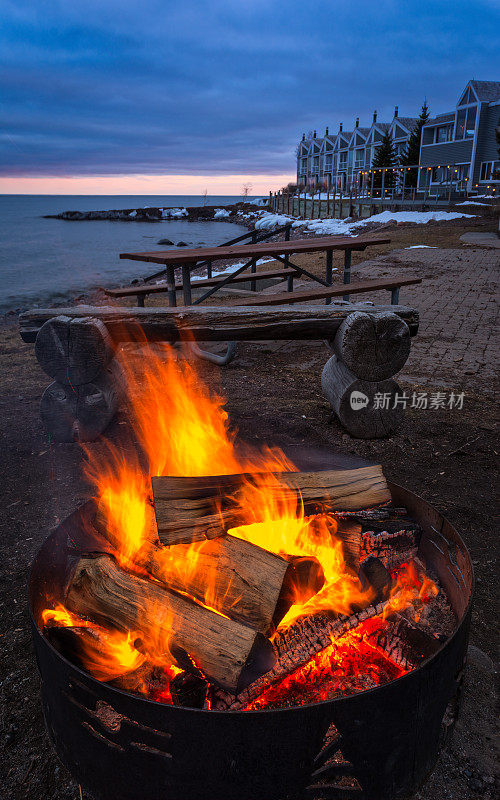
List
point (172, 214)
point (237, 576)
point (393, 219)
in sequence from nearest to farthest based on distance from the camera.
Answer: point (237, 576) < point (393, 219) < point (172, 214)

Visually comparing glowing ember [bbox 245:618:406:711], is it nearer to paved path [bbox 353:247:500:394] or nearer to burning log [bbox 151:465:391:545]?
burning log [bbox 151:465:391:545]

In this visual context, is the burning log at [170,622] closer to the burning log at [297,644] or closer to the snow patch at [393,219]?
the burning log at [297,644]

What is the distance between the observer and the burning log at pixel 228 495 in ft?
7.47

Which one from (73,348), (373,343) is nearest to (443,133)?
(373,343)

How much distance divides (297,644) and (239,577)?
0.34 metres

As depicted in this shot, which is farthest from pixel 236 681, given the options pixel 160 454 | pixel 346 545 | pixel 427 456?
pixel 427 456

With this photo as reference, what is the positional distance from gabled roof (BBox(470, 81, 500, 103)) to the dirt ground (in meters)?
40.2

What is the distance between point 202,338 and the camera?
15.3 ft

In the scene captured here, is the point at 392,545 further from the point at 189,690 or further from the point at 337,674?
the point at 189,690

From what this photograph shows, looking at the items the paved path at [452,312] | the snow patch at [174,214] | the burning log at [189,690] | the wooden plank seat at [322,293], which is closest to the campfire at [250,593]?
the burning log at [189,690]

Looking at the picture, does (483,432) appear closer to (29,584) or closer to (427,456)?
(427,456)

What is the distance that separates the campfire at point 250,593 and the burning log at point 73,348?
202 cm

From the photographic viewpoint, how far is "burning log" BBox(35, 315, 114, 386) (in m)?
4.39

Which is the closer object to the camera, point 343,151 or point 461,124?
point 461,124
